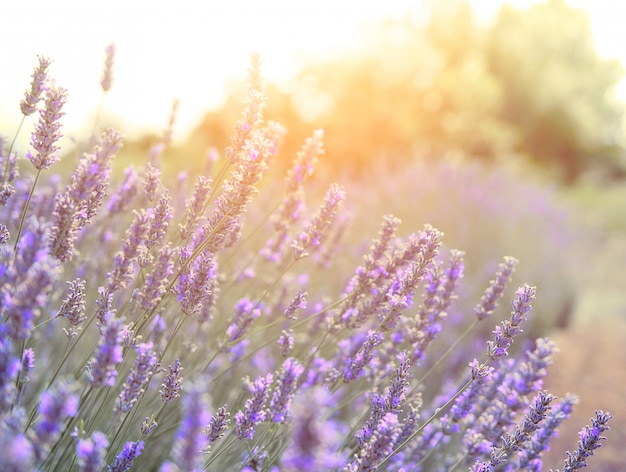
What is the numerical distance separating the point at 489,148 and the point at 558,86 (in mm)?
4333

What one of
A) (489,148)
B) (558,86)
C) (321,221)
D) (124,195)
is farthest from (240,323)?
(558,86)

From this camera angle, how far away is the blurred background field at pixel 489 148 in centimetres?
636

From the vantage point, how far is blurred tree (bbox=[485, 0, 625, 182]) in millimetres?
23188

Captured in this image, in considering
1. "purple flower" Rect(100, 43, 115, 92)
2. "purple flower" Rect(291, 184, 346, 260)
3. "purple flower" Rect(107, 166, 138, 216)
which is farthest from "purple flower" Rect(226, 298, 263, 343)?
"purple flower" Rect(100, 43, 115, 92)

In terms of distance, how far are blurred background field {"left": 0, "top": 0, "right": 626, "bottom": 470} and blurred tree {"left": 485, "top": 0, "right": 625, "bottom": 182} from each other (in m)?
0.06

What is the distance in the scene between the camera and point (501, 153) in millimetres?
21438

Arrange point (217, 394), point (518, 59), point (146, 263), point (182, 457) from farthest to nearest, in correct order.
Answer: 1. point (518, 59)
2. point (217, 394)
3. point (146, 263)
4. point (182, 457)

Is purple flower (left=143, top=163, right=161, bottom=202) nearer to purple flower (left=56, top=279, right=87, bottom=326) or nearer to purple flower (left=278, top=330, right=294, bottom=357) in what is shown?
purple flower (left=56, top=279, right=87, bottom=326)

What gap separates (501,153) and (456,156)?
2.84 metres

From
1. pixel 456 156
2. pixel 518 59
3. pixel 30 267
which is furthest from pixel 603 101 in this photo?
pixel 30 267

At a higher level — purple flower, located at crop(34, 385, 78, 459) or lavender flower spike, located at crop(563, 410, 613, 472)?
lavender flower spike, located at crop(563, 410, 613, 472)

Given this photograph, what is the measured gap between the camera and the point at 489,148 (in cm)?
2170

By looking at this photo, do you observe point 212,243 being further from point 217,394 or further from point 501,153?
point 501,153

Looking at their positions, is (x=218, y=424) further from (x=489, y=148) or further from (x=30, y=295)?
(x=489, y=148)
